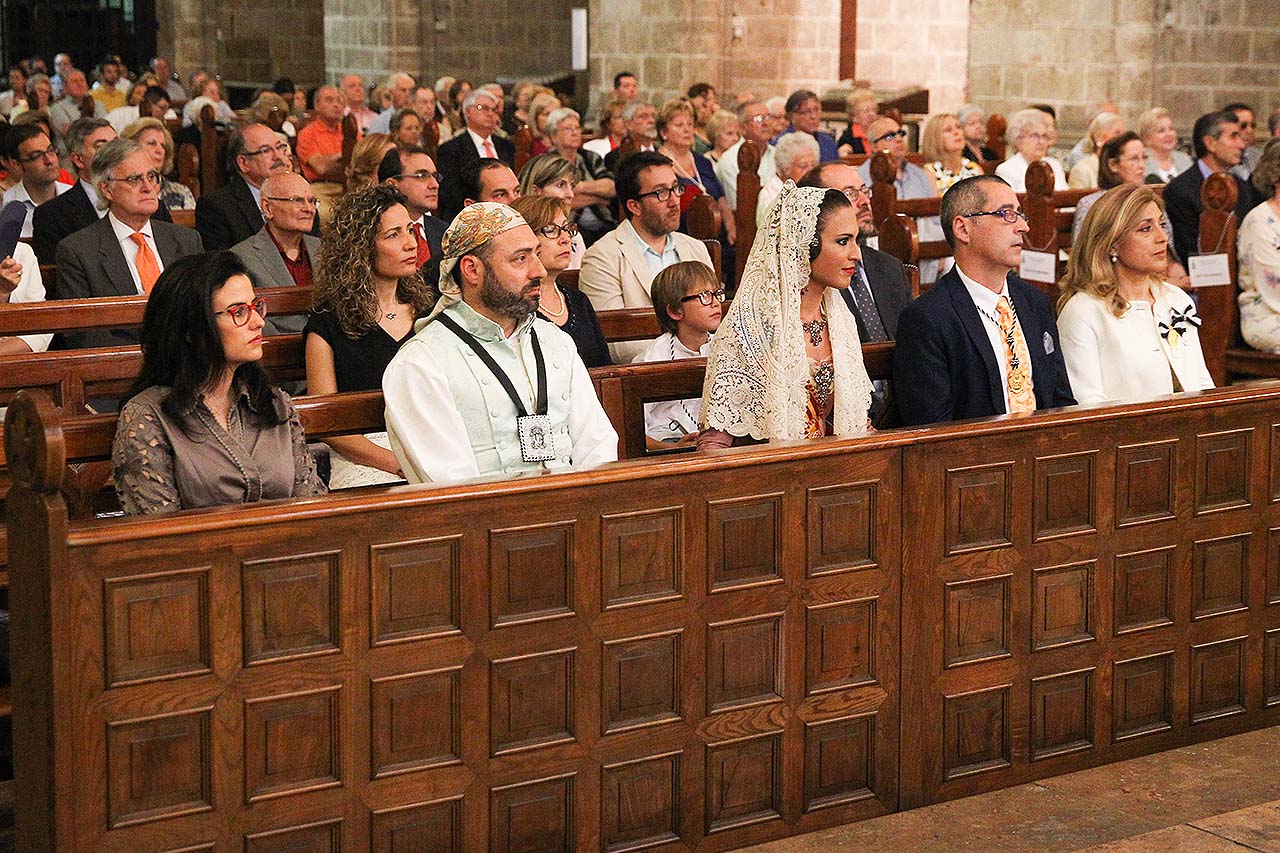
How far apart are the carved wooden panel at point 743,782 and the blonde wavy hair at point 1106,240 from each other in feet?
5.97

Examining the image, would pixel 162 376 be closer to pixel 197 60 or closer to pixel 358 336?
pixel 358 336

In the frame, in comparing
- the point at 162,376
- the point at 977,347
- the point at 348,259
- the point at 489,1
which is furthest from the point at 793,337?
the point at 489,1

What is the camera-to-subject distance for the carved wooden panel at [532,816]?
2.91 m

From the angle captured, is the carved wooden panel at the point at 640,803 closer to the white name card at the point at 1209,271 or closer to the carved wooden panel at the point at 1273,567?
the carved wooden panel at the point at 1273,567

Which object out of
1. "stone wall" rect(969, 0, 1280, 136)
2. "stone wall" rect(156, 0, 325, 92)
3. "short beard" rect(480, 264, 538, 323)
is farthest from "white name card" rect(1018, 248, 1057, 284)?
"stone wall" rect(156, 0, 325, 92)

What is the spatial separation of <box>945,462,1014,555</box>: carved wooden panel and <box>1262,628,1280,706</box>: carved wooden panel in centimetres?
82

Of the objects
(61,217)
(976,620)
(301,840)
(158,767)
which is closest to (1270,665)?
(976,620)

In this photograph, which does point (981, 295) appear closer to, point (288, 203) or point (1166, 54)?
point (288, 203)

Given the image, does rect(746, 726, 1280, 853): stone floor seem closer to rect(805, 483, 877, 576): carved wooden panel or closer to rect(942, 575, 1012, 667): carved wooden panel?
rect(942, 575, 1012, 667): carved wooden panel

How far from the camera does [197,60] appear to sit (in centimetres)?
2133

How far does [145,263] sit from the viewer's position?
5359 mm

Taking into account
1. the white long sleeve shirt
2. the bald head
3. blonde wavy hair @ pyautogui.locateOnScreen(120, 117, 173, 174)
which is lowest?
the white long sleeve shirt

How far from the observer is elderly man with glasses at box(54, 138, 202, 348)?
5199mm

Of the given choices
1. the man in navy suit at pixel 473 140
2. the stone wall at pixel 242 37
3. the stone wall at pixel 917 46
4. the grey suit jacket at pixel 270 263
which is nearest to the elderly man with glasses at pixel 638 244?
the grey suit jacket at pixel 270 263
